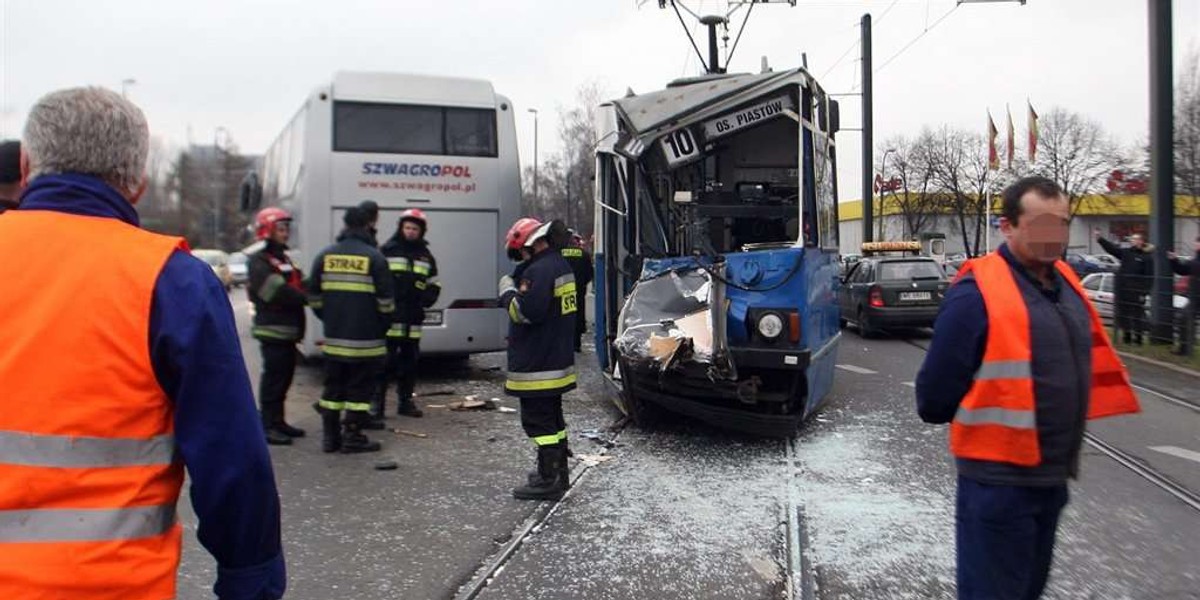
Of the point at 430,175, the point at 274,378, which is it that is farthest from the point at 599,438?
the point at 430,175

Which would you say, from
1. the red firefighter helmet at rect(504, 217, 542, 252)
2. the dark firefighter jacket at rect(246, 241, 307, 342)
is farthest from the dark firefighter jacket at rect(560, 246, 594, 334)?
the red firefighter helmet at rect(504, 217, 542, 252)

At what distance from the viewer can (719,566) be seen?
14.9 feet

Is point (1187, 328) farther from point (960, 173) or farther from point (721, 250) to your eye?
point (960, 173)

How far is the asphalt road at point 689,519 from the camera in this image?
170 inches

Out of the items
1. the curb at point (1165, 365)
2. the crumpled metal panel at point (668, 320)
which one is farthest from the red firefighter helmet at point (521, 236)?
the curb at point (1165, 365)

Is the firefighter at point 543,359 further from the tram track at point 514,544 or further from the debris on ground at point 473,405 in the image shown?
the debris on ground at point 473,405

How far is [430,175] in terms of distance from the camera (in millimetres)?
10461

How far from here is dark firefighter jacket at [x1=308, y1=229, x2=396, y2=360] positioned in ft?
22.9

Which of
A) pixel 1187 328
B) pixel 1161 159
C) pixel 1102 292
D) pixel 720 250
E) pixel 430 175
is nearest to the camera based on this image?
pixel 720 250

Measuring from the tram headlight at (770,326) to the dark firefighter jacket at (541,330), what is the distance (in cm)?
171

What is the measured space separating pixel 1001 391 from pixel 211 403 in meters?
2.34

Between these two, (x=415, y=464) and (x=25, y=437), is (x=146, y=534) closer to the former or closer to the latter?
(x=25, y=437)

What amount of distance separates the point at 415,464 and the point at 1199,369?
34.1ft

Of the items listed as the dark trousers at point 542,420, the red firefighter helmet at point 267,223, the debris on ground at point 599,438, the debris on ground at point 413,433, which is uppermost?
the red firefighter helmet at point 267,223
